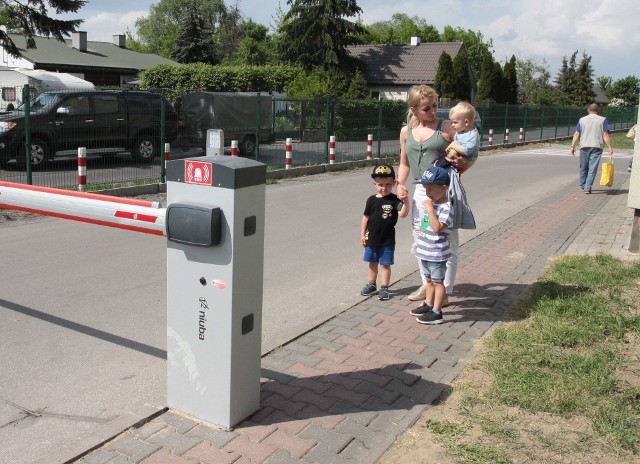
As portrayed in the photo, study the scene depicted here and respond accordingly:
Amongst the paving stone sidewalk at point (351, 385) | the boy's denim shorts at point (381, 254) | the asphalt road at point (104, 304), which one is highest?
the boy's denim shorts at point (381, 254)

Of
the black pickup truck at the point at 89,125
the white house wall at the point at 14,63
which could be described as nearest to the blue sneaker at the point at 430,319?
the black pickup truck at the point at 89,125

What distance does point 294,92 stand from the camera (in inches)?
1347

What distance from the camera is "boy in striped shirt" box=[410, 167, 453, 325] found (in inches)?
213

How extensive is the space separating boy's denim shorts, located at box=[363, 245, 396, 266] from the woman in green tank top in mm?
430

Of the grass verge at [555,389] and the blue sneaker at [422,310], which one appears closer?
the grass verge at [555,389]

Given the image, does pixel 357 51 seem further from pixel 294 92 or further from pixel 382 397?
pixel 382 397

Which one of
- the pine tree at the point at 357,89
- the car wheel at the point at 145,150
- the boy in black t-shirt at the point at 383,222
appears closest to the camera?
the boy in black t-shirt at the point at 383,222

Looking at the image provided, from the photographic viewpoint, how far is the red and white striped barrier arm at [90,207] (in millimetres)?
3961

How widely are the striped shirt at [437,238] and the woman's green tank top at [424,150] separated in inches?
20.1

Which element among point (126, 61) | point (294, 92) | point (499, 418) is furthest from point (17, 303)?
point (126, 61)

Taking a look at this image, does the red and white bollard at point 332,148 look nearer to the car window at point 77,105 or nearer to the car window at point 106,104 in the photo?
the car window at point 106,104

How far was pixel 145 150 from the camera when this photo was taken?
15.7m

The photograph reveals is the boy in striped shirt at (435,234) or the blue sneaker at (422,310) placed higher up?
the boy in striped shirt at (435,234)

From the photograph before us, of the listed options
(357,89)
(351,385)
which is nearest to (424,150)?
(351,385)
